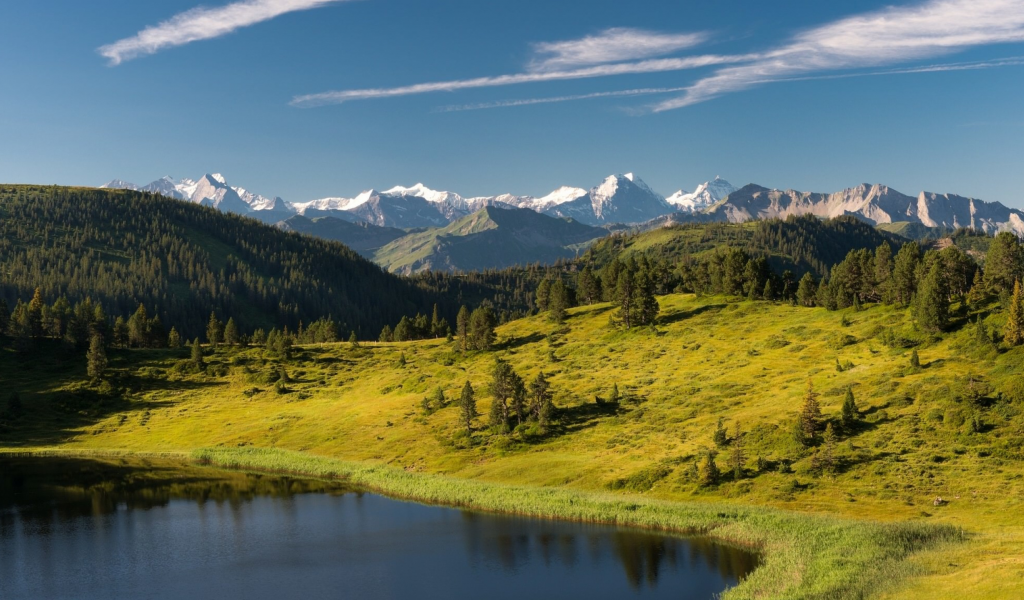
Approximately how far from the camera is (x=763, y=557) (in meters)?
62.6

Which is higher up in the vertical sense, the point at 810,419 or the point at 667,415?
the point at 810,419

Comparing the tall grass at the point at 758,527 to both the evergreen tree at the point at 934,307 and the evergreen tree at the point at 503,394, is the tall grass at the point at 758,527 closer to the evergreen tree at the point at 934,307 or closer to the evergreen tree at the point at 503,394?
the evergreen tree at the point at 503,394

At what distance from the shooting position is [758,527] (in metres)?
69.0

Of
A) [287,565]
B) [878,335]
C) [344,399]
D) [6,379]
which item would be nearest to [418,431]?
[344,399]

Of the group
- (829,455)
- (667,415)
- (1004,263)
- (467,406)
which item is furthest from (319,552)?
(1004,263)

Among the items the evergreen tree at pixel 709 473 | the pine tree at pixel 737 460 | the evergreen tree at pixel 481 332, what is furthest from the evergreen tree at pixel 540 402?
the evergreen tree at pixel 481 332

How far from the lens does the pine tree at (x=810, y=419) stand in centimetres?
8838

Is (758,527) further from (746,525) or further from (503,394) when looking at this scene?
(503,394)

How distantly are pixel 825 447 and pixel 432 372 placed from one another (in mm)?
93516

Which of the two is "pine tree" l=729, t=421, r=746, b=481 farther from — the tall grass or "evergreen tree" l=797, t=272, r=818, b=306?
"evergreen tree" l=797, t=272, r=818, b=306

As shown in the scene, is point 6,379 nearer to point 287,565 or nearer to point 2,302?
point 2,302

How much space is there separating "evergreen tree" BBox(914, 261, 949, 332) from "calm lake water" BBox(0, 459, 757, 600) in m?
73.1

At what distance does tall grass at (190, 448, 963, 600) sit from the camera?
52.9m

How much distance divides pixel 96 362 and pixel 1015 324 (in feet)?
605
